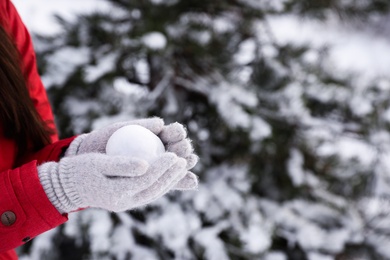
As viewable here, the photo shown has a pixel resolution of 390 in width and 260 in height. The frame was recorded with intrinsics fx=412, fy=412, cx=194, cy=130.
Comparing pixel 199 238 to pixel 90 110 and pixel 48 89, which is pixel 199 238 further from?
pixel 48 89

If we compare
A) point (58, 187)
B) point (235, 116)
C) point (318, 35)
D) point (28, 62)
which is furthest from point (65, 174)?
point (318, 35)

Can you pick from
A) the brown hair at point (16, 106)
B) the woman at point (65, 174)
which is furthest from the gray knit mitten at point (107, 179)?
the brown hair at point (16, 106)

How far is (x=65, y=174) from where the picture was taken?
50 cm

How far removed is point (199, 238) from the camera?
3.51ft

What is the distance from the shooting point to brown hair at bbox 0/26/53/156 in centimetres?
62

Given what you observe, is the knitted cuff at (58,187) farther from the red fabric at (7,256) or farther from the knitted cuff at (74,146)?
the red fabric at (7,256)

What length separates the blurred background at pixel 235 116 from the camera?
1055 millimetres

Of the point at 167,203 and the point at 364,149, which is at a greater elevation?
the point at 364,149

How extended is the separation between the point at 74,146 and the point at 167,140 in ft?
0.46

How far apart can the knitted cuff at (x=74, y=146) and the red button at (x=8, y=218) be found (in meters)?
0.11

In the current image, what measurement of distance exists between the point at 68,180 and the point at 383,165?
936 millimetres

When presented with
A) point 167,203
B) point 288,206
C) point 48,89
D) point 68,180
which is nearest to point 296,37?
point 288,206

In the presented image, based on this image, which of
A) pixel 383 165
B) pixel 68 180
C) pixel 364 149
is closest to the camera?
pixel 68 180

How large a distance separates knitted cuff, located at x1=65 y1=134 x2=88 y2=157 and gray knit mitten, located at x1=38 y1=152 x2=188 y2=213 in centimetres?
6
